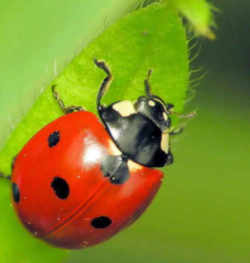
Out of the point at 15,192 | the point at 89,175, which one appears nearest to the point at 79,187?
the point at 89,175

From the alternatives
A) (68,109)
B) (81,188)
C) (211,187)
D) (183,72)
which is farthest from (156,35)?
(211,187)

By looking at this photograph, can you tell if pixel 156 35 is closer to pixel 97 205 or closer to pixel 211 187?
pixel 97 205

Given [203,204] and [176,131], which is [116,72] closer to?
[176,131]

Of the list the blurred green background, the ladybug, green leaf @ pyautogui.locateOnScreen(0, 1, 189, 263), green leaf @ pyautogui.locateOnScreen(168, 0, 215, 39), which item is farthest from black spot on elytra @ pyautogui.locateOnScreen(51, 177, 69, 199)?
the blurred green background

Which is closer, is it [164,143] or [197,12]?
[197,12]

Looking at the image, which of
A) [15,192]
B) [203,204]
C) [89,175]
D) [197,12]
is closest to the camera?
[197,12]
